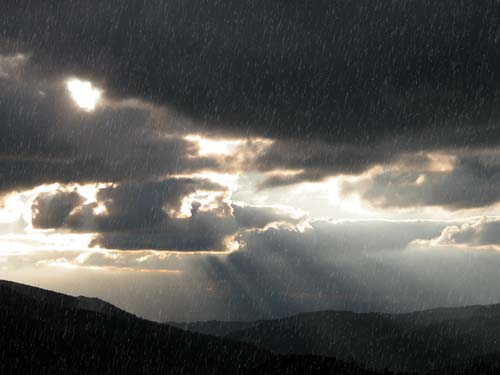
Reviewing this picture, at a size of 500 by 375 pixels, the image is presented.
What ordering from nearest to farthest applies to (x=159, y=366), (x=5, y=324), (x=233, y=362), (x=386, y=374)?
(x=386, y=374)
(x=5, y=324)
(x=159, y=366)
(x=233, y=362)

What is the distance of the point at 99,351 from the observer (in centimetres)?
14550

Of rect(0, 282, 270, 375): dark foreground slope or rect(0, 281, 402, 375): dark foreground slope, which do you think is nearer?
rect(0, 281, 402, 375): dark foreground slope

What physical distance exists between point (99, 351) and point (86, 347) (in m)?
3.64

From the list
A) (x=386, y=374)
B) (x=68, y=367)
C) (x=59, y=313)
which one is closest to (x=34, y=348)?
(x=68, y=367)

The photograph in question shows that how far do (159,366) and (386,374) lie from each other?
106118mm

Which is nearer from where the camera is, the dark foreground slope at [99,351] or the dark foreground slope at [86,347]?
the dark foreground slope at [99,351]

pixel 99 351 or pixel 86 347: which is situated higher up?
pixel 86 347

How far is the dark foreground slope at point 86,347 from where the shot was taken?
398 ft

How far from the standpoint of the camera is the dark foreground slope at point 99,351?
244ft

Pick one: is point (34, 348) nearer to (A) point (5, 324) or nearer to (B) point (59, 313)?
(A) point (5, 324)

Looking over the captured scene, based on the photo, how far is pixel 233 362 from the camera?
613 feet

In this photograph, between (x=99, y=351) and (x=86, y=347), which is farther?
(x=99, y=351)

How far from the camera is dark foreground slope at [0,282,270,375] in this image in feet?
398

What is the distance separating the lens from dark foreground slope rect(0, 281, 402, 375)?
74.3m
